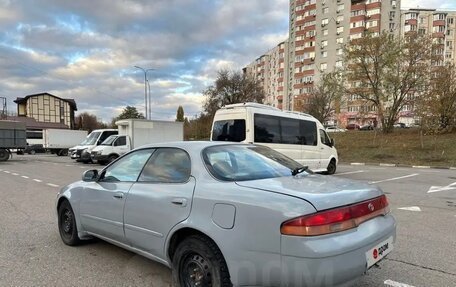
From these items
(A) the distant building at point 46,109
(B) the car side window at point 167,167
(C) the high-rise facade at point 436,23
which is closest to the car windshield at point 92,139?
(B) the car side window at point 167,167

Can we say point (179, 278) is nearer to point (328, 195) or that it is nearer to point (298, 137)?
point (328, 195)

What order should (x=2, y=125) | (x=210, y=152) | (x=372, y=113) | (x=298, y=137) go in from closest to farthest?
(x=210, y=152), (x=298, y=137), (x=2, y=125), (x=372, y=113)

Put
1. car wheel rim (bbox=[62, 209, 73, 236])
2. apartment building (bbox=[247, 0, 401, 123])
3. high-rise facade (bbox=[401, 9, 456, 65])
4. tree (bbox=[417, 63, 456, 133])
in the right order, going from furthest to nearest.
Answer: high-rise facade (bbox=[401, 9, 456, 65])
apartment building (bbox=[247, 0, 401, 123])
tree (bbox=[417, 63, 456, 133])
car wheel rim (bbox=[62, 209, 73, 236])

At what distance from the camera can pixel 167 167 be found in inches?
153

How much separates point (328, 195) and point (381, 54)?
109ft

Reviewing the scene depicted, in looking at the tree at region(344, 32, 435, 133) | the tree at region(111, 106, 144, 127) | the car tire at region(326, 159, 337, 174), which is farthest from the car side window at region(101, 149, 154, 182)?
the tree at region(111, 106, 144, 127)

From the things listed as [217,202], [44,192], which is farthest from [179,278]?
[44,192]

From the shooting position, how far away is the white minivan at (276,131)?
40.1 ft

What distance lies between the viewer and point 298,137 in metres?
14.0

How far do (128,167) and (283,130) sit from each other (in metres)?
9.50

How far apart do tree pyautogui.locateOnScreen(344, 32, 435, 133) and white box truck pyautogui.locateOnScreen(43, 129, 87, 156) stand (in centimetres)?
2987

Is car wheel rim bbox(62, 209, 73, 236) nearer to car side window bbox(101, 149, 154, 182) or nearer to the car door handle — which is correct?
car side window bbox(101, 149, 154, 182)

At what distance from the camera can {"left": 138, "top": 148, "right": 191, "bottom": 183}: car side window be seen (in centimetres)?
365

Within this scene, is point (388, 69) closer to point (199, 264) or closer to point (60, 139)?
point (199, 264)
